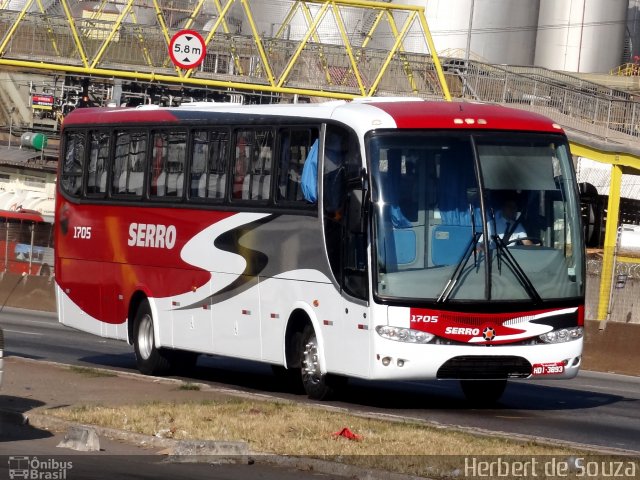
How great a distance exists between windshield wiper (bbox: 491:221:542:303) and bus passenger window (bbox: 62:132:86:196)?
26.7 ft

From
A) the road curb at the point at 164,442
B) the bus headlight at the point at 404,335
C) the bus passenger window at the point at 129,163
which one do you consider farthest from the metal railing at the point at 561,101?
the road curb at the point at 164,442

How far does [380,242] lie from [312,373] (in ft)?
6.97

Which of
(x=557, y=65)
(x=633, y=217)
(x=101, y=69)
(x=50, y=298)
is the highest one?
(x=557, y=65)

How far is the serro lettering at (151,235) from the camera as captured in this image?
18.0m

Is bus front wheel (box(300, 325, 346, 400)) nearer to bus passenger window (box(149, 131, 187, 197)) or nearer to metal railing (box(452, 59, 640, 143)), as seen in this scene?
bus passenger window (box(149, 131, 187, 197))

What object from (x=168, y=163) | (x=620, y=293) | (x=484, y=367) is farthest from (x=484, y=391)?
(x=620, y=293)

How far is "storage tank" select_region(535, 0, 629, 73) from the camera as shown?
242 feet

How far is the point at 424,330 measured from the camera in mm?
14055

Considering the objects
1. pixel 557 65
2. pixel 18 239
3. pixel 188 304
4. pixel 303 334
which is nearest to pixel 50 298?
pixel 18 239

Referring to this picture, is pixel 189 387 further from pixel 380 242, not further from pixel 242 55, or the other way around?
pixel 242 55

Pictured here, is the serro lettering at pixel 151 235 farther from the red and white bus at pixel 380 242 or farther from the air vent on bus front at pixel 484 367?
the air vent on bus front at pixel 484 367

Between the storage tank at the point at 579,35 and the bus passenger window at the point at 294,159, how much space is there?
59.6m

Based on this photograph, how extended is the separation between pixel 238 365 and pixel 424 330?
744 cm

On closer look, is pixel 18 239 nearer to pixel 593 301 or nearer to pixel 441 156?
pixel 593 301
